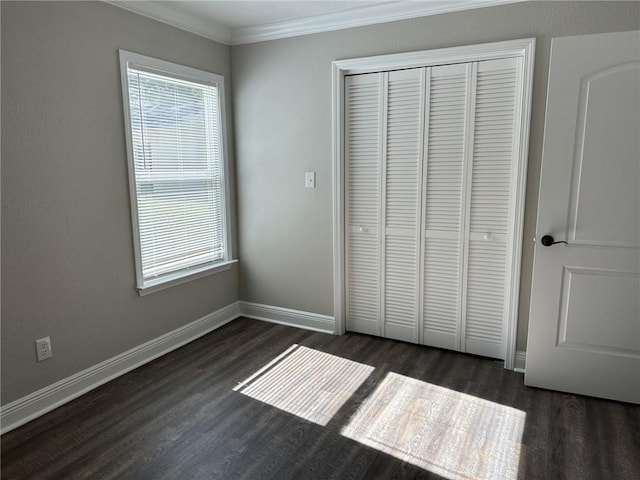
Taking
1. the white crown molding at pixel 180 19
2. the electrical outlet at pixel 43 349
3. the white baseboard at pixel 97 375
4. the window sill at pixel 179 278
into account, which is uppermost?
the white crown molding at pixel 180 19

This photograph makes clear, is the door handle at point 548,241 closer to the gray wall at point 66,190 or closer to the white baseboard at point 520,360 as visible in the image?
the white baseboard at point 520,360

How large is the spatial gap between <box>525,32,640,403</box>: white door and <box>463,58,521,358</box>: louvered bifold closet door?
0.34 m

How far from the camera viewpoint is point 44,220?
2332 millimetres

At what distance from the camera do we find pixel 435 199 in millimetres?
3014

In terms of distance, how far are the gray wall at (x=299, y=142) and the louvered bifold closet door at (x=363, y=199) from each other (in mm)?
161

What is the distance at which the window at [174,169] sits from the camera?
111 inches

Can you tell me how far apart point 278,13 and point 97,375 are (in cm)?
265

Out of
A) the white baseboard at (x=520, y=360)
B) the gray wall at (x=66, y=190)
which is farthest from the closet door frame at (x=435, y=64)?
the gray wall at (x=66, y=190)

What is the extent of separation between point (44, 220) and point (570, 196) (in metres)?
2.84

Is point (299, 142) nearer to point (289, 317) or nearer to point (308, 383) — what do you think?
point (289, 317)

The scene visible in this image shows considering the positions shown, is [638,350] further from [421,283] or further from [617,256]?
[421,283]

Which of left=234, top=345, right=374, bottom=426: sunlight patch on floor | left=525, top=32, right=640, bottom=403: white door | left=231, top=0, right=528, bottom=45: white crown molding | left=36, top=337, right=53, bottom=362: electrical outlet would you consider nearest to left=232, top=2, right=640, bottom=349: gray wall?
left=231, top=0, right=528, bottom=45: white crown molding

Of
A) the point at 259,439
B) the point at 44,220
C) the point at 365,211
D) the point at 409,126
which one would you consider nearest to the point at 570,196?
the point at 409,126

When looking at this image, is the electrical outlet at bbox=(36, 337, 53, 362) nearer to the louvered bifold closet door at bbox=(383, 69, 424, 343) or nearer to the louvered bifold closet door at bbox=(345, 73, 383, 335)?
the louvered bifold closet door at bbox=(345, 73, 383, 335)
